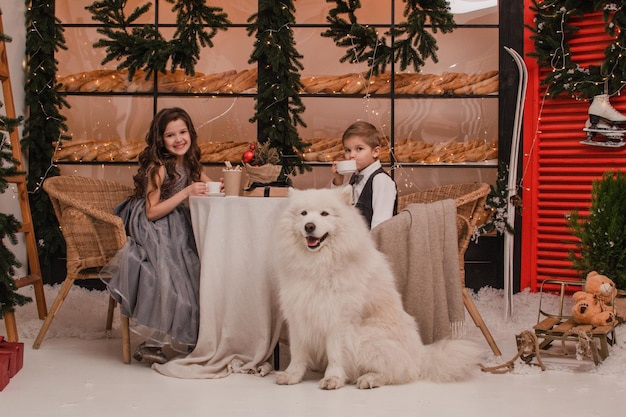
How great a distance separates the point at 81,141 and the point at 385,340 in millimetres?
3581

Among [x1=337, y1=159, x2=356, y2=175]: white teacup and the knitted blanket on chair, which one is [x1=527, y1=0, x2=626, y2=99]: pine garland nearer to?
the knitted blanket on chair

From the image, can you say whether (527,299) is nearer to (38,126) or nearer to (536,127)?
(536,127)

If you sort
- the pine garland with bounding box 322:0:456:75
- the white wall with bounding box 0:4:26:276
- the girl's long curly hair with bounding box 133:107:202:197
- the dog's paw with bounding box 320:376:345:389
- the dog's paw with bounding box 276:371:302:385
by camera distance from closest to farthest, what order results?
1. the dog's paw with bounding box 320:376:345:389
2. the dog's paw with bounding box 276:371:302:385
3. the girl's long curly hair with bounding box 133:107:202:197
4. the pine garland with bounding box 322:0:456:75
5. the white wall with bounding box 0:4:26:276

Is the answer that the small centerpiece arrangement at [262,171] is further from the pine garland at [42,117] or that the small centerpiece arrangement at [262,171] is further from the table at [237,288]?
the pine garland at [42,117]

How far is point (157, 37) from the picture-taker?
5656 mm

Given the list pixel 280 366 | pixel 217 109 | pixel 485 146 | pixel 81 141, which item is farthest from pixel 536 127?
pixel 81 141

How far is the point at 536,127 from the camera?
558 cm

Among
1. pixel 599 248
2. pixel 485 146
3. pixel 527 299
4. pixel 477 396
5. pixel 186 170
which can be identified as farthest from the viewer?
pixel 485 146

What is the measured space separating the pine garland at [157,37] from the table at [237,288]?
2192mm

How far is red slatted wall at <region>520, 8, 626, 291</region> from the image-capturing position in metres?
5.37

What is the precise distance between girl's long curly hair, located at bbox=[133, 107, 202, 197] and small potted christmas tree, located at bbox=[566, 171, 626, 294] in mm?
2494

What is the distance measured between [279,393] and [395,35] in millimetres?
2986

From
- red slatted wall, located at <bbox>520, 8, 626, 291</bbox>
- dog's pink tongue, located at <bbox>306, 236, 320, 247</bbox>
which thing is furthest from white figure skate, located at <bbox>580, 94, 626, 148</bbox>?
dog's pink tongue, located at <bbox>306, 236, 320, 247</bbox>

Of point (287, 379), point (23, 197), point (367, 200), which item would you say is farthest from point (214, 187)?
point (23, 197)
